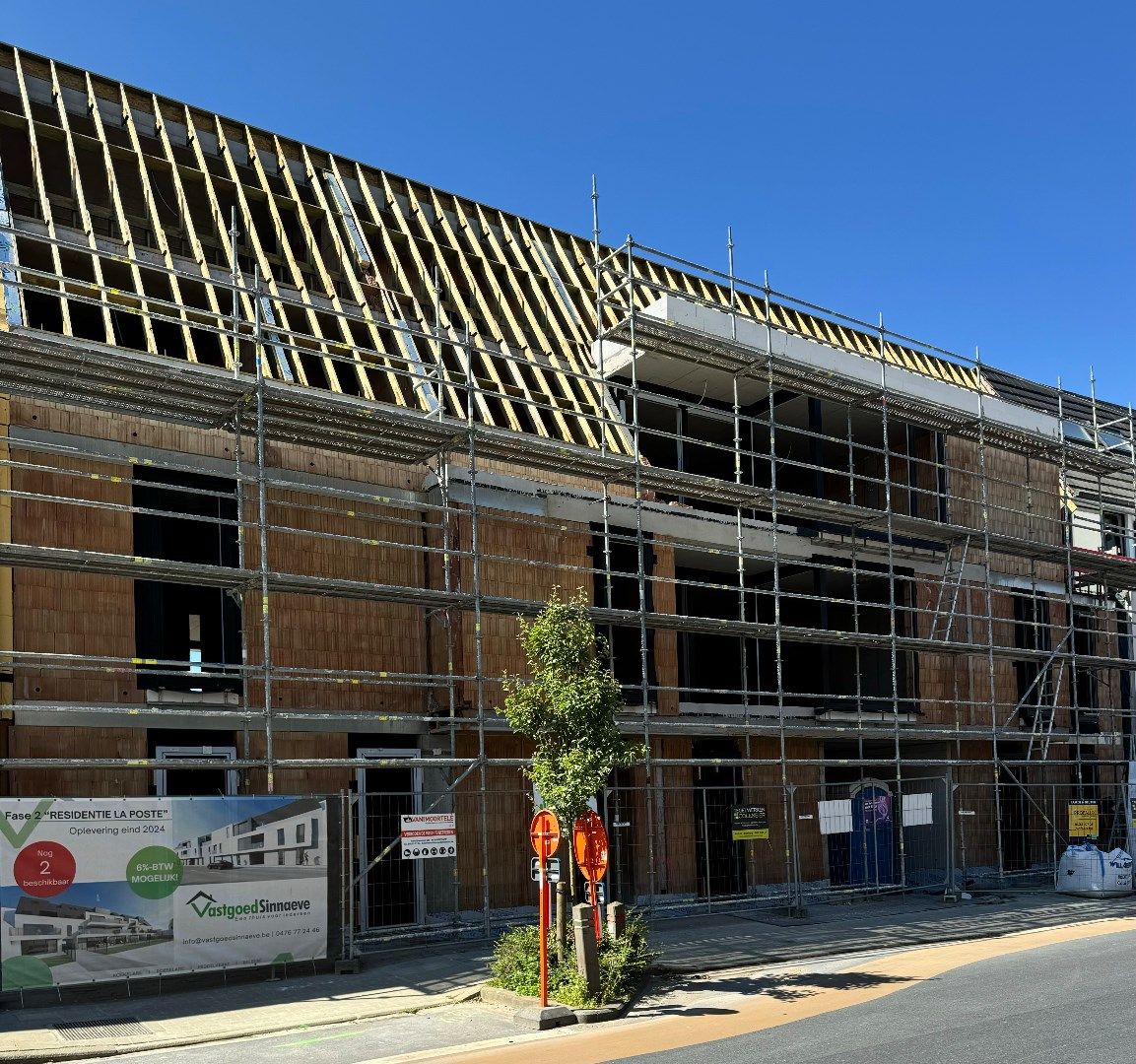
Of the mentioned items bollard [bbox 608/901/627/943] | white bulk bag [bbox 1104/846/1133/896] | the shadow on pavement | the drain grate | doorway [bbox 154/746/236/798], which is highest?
doorway [bbox 154/746/236/798]

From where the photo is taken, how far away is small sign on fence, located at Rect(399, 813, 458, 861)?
1647cm

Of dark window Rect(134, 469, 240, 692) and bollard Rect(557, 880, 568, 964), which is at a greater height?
dark window Rect(134, 469, 240, 692)

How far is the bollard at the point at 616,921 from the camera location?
1439 cm

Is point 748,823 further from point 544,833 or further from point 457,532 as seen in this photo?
point 544,833

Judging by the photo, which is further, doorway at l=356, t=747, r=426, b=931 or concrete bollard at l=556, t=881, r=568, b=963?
doorway at l=356, t=747, r=426, b=931

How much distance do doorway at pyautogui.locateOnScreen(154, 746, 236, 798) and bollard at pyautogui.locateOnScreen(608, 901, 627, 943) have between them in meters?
5.97

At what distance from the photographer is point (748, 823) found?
68.7 feet

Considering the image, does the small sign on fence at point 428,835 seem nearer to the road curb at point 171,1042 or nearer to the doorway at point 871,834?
the road curb at point 171,1042

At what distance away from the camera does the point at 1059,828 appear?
29000 millimetres

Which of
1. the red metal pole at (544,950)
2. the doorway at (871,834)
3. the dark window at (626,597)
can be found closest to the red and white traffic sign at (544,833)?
the red metal pole at (544,950)

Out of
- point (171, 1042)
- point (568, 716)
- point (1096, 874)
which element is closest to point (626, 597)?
point (568, 716)

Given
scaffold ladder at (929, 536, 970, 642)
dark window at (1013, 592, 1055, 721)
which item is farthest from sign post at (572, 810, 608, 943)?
dark window at (1013, 592, 1055, 721)

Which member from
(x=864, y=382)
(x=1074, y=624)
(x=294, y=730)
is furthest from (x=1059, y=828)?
(x=294, y=730)

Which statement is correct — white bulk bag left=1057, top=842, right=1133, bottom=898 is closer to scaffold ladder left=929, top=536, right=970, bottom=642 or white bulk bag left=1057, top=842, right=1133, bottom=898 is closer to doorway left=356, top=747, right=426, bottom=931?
scaffold ladder left=929, top=536, right=970, bottom=642
